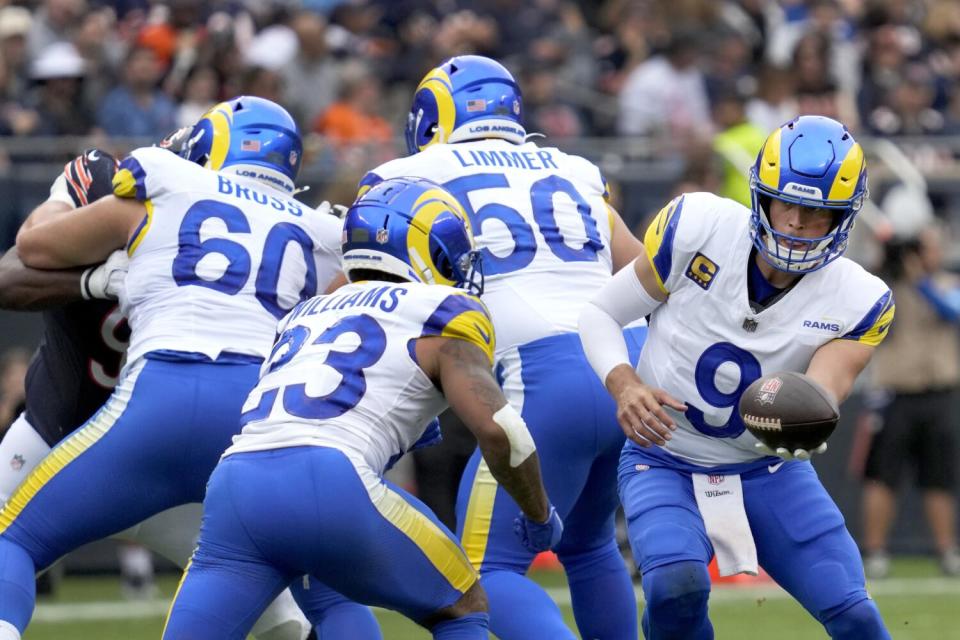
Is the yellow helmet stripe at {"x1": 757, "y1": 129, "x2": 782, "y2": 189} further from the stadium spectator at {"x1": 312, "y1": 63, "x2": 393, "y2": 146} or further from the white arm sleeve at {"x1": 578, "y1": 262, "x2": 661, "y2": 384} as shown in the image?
the stadium spectator at {"x1": 312, "y1": 63, "x2": 393, "y2": 146}

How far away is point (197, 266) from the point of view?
544 cm

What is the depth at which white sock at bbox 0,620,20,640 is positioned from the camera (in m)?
5.13

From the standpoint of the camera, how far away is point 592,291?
5.76 metres

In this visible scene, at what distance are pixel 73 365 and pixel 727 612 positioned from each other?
4751 millimetres

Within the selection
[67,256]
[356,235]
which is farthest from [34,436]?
[356,235]

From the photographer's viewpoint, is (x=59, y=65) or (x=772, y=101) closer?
(x=59, y=65)

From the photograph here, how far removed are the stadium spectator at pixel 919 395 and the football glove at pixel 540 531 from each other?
21.1ft

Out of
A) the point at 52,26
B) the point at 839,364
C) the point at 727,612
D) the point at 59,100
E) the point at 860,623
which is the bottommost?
the point at 727,612

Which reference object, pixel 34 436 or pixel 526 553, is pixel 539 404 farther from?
pixel 34 436

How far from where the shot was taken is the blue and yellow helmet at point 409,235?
482 cm

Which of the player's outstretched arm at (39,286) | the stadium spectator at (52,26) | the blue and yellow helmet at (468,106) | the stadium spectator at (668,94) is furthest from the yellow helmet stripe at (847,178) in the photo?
the stadium spectator at (52,26)

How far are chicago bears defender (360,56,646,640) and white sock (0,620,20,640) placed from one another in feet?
4.65

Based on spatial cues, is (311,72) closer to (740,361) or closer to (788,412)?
(740,361)

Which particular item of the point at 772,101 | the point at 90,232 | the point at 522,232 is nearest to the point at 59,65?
the point at 772,101
